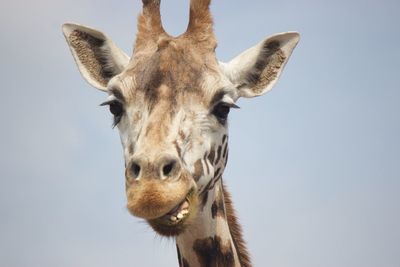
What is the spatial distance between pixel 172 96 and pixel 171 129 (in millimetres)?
512

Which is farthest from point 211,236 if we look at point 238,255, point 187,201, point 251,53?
point 251,53

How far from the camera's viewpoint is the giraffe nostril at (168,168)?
5766mm

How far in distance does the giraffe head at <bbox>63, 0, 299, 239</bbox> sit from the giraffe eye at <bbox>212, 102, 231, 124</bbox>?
0.01 m

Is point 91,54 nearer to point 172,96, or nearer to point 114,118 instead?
point 114,118

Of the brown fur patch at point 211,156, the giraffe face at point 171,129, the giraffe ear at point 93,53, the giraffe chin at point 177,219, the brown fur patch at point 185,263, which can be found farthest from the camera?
the giraffe ear at point 93,53

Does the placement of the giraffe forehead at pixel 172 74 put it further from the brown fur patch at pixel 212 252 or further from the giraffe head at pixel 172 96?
the brown fur patch at pixel 212 252

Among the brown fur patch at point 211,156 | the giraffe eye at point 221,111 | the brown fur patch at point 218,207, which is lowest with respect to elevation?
the brown fur patch at point 218,207

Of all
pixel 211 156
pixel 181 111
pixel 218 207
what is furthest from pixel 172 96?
pixel 218 207

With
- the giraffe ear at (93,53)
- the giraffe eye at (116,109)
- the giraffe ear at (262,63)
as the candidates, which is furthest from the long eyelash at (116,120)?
the giraffe ear at (262,63)

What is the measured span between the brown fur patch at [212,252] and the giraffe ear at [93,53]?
2.80 meters

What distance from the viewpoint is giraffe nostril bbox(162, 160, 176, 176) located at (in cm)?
577

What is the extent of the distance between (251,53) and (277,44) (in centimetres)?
43

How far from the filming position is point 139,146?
603 centimetres

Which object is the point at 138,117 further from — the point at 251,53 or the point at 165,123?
the point at 251,53
